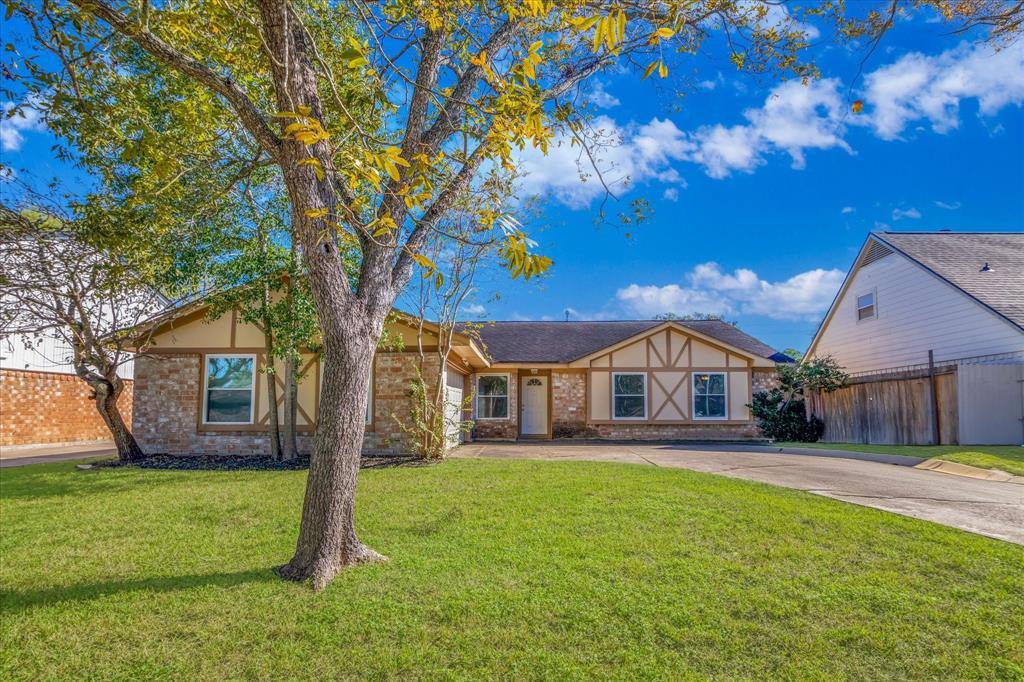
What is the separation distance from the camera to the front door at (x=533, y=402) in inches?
741

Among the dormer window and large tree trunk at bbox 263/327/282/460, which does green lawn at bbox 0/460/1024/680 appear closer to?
large tree trunk at bbox 263/327/282/460

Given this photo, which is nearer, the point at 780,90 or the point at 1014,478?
the point at 780,90

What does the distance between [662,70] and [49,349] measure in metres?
20.2

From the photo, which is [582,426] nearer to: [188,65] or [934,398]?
[934,398]

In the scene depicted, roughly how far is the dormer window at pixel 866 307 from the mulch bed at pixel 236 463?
591 inches

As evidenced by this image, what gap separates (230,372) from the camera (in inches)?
506

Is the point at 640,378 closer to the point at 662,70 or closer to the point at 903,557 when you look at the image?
the point at 903,557

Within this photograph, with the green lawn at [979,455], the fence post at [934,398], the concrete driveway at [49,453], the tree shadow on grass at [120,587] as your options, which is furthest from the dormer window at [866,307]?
the concrete driveway at [49,453]

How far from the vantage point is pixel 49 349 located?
1678cm

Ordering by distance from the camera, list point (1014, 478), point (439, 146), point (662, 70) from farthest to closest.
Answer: point (1014, 478), point (439, 146), point (662, 70)

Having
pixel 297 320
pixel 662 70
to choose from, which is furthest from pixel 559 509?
pixel 297 320

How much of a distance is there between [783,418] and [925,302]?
4891 millimetres

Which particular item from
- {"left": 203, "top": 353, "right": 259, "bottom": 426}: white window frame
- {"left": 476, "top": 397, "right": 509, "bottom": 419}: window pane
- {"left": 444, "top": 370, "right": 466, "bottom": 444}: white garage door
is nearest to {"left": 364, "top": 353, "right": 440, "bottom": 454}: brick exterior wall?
{"left": 444, "top": 370, "right": 466, "bottom": 444}: white garage door

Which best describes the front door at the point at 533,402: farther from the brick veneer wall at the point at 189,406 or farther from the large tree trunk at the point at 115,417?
the large tree trunk at the point at 115,417
